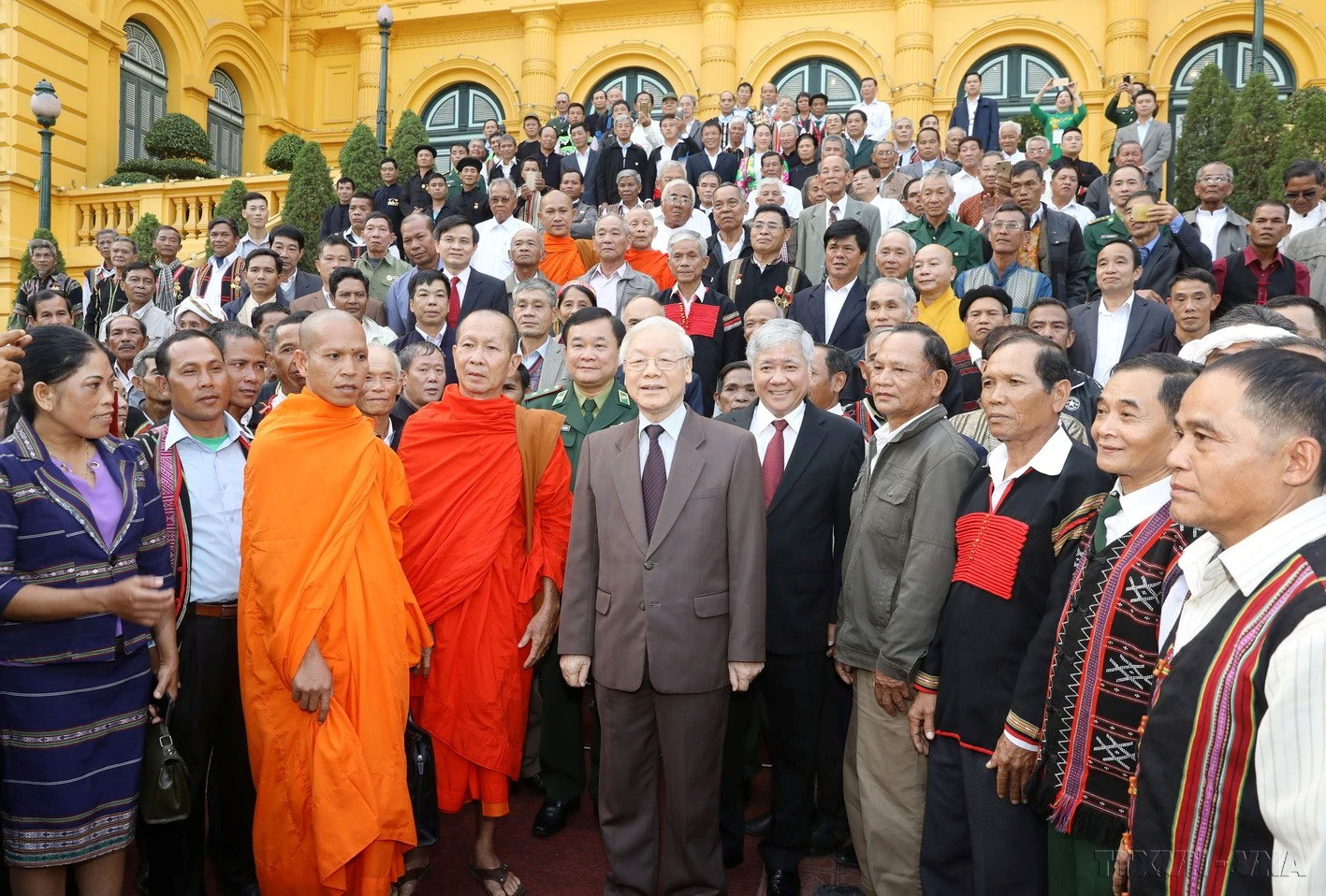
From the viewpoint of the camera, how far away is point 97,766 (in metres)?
2.98

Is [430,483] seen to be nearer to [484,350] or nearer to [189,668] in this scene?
[484,350]

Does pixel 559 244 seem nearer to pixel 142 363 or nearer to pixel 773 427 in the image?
pixel 142 363

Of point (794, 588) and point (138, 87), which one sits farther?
point (138, 87)

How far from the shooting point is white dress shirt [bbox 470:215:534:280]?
8.86 metres

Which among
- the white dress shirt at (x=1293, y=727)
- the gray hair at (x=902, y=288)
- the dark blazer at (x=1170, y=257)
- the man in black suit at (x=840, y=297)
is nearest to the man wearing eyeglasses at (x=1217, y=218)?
the dark blazer at (x=1170, y=257)

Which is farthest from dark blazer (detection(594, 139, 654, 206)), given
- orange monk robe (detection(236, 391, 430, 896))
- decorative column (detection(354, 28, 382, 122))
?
decorative column (detection(354, 28, 382, 122))

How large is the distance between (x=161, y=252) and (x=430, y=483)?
6931mm

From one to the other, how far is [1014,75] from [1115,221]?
44.7 feet

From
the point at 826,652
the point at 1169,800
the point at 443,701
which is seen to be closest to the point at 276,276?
the point at 443,701

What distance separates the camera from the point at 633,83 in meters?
21.2

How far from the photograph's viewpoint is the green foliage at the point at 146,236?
1344cm

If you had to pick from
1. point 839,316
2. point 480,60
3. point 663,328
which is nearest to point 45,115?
point 839,316

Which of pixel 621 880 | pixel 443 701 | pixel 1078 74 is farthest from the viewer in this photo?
pixel 1078 74

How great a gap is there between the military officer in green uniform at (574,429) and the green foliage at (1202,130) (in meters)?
9.33
